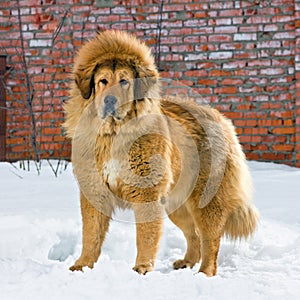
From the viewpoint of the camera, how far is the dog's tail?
2.90 meters

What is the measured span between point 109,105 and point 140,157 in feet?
0.91

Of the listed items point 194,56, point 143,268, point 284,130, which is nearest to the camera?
point 143,268

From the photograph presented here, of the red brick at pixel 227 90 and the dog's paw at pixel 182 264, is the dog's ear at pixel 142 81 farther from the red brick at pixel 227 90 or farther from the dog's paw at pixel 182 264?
the red brick at pixel 227 90

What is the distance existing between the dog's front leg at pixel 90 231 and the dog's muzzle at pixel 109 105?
419mm

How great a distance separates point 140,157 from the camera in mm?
2523

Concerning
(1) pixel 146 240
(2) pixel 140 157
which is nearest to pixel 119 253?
(1) pixel 146 240

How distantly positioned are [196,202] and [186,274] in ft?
2.50

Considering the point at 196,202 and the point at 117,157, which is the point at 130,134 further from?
the point at 196,202

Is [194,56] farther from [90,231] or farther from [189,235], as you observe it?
[90,231]

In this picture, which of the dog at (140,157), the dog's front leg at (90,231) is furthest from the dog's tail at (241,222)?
the dog's front leg at (90,231)

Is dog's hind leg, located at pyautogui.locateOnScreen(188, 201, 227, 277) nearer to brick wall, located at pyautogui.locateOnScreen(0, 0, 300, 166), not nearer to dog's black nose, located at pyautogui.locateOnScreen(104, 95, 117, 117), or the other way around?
dog's black nose, located at pyautogui.locateOnScreen(104, 95, 117, 117)

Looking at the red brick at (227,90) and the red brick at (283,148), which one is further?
the red brick at (227,90)

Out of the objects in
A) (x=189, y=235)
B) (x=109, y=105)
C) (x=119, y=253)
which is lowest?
(x=119, y=253)

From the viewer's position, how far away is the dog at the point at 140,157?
2.52 metres
